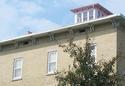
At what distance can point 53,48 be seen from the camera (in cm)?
3588

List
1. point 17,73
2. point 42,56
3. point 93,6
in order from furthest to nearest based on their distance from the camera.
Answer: point 93,6
point 17,73
point 42,56

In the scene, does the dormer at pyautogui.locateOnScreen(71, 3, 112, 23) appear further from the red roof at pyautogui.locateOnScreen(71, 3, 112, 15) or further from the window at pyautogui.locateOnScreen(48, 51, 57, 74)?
the window at pyautogui.locateOnScreen(48, 51, 57, 74)

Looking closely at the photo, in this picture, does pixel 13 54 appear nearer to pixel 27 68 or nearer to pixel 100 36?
pixel 27 68

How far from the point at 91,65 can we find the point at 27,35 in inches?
516

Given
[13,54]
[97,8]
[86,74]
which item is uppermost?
[97,8]

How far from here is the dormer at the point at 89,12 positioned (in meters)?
40.4

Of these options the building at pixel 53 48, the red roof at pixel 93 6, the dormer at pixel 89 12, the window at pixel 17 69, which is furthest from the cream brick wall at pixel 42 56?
the red roof at pixel 93 6

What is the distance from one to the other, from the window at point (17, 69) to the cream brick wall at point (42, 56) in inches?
13.6

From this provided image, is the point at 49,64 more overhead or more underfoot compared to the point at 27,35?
more underfoot

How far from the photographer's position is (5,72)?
129 ft

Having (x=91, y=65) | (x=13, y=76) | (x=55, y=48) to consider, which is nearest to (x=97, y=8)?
(x=55, y=48)

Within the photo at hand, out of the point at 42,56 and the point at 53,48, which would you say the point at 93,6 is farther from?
the point at 42,56

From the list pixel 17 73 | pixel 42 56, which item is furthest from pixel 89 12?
pixel 17 73

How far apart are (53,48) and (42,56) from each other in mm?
1316
